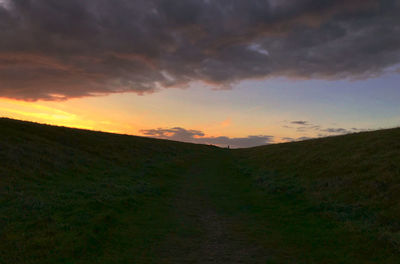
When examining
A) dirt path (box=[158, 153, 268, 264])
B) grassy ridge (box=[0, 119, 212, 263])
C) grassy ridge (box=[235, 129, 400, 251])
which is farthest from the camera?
grassy ridge (box=[235, 129, 400, 251])

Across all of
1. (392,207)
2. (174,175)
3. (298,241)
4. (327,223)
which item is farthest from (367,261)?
(174,175)

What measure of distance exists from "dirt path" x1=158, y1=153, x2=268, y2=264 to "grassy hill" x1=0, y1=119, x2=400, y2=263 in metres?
0.04

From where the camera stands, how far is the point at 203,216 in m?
Result: 14.8

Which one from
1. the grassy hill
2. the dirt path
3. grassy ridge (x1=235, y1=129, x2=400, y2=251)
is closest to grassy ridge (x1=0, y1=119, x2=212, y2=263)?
the grassy hill

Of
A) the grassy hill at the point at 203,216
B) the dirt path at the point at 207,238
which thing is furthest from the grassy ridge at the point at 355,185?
the dirt path at the point at 207,238

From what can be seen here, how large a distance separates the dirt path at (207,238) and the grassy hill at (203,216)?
38 mm

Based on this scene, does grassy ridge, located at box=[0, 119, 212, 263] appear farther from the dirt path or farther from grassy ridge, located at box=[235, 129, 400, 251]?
grassy ridge, located at box=[235, 129, 400, 251]

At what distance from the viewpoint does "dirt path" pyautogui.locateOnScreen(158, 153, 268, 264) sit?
31.6 ft

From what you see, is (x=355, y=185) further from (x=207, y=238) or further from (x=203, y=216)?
(x=207, y=238)

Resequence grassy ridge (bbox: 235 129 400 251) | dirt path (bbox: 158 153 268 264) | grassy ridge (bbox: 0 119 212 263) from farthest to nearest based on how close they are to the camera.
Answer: grassy ridge (bbox: 235 129 400 251) → grassy ridge (bbox: 0 119 212 263) → dirt path (bbox: 158 153 268 264)

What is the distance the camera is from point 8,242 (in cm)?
1037

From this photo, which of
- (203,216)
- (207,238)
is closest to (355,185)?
(203,216)

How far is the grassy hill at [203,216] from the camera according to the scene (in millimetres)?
9961

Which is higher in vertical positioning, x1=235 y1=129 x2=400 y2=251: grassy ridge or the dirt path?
x1=235 y1=129 x2=400 y2=251: grassy ridge
